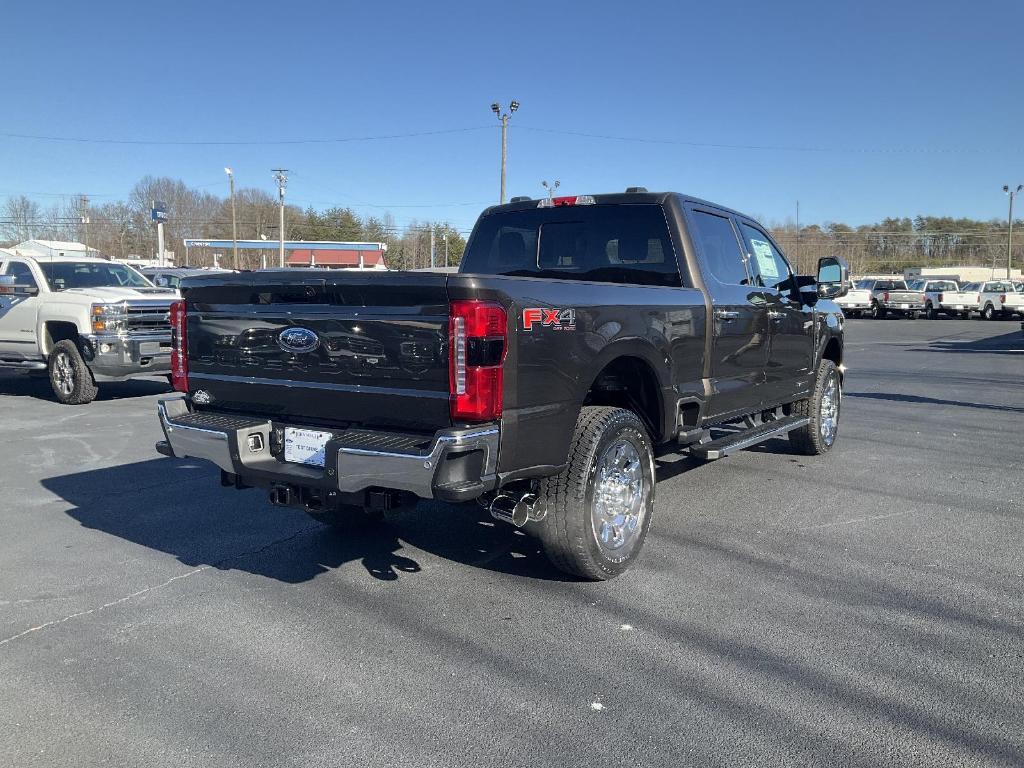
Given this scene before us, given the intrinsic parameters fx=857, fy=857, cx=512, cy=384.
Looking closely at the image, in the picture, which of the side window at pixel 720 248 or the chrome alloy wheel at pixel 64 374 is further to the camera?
the chrome alloy wheel at pixel 64 374

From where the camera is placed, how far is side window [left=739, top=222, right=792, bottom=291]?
6.63 metres

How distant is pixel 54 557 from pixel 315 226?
204ft

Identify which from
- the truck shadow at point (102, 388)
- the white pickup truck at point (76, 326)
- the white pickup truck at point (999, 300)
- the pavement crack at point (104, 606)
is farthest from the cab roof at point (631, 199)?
the white pickup truck at point (999, 300)

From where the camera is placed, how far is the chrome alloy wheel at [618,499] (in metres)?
4.44

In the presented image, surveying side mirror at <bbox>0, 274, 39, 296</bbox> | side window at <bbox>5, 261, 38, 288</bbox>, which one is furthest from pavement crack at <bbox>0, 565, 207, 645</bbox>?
side window at <bbox>5, 261, 38, 288</bbox>

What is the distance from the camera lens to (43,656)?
367 centimetres

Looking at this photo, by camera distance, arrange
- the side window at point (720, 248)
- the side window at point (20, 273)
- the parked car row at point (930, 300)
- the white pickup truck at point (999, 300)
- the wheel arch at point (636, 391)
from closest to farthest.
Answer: the wheel arch at point (636, 391) → the side window at point (720, 248) → the side window at point (20, 273) → the white pickup truck at point (999, 300) → the parked car row at point (930, 300)

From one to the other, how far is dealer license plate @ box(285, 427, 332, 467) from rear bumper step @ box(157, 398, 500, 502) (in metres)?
0.03

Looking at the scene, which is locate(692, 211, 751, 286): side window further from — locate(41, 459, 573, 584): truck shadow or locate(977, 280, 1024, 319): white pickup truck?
locate(977, 280, 1024, 319): white pickup truck

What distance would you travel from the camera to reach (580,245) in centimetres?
588

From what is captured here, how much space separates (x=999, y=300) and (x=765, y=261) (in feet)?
123

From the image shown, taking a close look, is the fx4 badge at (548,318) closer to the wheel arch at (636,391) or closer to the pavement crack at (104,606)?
the wheel arch at (636,391)

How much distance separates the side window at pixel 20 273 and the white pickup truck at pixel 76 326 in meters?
0.01

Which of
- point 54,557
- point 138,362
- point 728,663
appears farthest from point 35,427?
point 728,663
